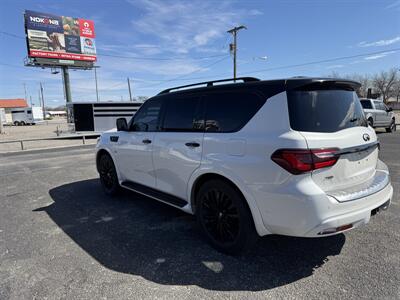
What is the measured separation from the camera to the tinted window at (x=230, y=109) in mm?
2955

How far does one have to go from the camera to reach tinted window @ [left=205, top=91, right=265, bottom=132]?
2.96 meters

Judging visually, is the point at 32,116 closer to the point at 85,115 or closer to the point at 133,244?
the point at 85,115

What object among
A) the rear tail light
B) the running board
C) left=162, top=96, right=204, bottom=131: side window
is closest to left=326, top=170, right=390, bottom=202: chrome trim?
the rear tail light

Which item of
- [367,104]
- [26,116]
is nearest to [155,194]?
[367,104]

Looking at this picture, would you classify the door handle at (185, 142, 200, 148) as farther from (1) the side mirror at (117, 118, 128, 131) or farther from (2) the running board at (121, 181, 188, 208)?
(1) the side mirror at (117, 118, 128, 131)

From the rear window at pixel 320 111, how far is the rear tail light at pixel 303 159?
9.2 inches

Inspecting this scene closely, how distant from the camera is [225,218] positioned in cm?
319

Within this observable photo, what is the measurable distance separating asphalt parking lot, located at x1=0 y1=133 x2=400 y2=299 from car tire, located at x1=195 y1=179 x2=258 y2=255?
0.49 ft

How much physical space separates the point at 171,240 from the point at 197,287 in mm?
1024

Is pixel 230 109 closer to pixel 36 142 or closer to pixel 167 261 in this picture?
pixel 167 261

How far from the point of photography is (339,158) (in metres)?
2.63

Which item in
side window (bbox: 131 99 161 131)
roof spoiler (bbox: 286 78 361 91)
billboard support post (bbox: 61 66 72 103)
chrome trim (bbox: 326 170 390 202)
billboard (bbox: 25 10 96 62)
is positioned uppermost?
billboard (bbox: 25 10 96 62)

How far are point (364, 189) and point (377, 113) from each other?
52.0ft

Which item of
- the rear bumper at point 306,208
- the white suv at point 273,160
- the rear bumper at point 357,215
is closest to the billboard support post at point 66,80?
the white suv at point 273,160
